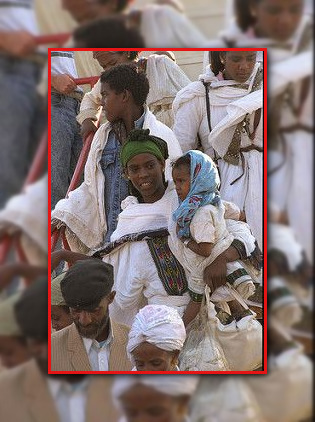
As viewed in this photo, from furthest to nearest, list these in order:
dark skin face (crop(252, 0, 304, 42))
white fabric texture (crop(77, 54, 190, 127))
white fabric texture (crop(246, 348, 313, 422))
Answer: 1. white fabric texture (crop(77, 54, 190, 127))
2. white fabric texture (crop(246, 348, 313, 422))
3. dark skin face (crop(252, 0, 304, 42))

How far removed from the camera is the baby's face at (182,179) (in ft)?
13.1

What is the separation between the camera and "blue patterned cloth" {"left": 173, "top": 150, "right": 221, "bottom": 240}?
13.0ft

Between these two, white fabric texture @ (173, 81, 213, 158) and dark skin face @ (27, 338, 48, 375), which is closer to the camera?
dark skin face @ (27, 338, 48, 375)

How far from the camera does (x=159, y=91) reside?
414cm

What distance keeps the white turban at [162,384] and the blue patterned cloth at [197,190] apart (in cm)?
40

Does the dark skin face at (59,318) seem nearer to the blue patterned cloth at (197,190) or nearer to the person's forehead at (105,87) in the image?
the blue patterned cloth at (197,190)

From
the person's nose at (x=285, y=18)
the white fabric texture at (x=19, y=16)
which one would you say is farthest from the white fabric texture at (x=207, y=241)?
the white fabric texture at (x=19, y=16)

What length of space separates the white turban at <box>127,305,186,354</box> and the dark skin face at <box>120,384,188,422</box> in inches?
6.2

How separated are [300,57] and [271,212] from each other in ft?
1.41

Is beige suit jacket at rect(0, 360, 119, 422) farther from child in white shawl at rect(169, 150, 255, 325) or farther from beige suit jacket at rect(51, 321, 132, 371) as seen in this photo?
child in white shawl at rect(169, 150, 255, 325)

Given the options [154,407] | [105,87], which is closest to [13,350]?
[154,407]

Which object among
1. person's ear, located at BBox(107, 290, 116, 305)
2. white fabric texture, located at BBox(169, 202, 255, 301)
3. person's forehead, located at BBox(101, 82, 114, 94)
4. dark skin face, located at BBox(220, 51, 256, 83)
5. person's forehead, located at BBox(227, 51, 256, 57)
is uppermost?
person's forehead, located at BBox(227, 51, 256, 57)

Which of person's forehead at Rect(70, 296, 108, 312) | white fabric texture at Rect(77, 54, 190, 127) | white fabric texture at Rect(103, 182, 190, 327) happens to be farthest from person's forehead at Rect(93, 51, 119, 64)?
person's forehead at Rect(70, 296, 108, 312)

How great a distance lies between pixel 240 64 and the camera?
4.02m
